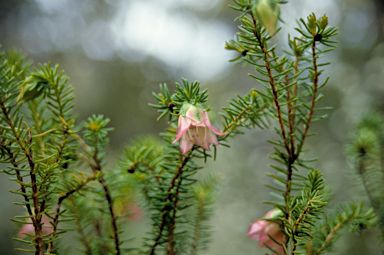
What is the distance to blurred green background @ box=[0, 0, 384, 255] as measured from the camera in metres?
1.01

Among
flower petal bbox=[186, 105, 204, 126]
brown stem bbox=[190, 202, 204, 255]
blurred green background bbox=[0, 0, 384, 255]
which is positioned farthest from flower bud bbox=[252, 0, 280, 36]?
blurred green background bbox=[0, 0, 384, 255]

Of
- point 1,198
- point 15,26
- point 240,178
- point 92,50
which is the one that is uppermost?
point 92,50

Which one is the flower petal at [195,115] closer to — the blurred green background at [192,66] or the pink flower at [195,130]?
the pink flower at [195,130]

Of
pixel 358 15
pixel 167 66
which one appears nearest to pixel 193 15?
pixel 167 66

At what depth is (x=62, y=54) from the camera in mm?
1737

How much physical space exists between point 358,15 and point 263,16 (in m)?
1.22

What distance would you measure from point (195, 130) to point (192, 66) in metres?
1.50

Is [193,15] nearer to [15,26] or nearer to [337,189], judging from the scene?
[15,26]

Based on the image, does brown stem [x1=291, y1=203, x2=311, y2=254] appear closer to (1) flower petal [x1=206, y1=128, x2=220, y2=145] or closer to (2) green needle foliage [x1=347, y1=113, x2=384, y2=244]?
A: (1) flower petal [x1=206, y1=128, x2=220, y2=145]

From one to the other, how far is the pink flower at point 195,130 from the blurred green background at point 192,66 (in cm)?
78

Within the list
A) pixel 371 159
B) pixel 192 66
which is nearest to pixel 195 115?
pixel 371 159

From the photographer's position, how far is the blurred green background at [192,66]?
39.9 inches

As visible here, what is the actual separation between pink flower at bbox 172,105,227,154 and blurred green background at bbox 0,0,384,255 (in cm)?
78

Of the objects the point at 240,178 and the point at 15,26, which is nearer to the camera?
the point at 240,178
